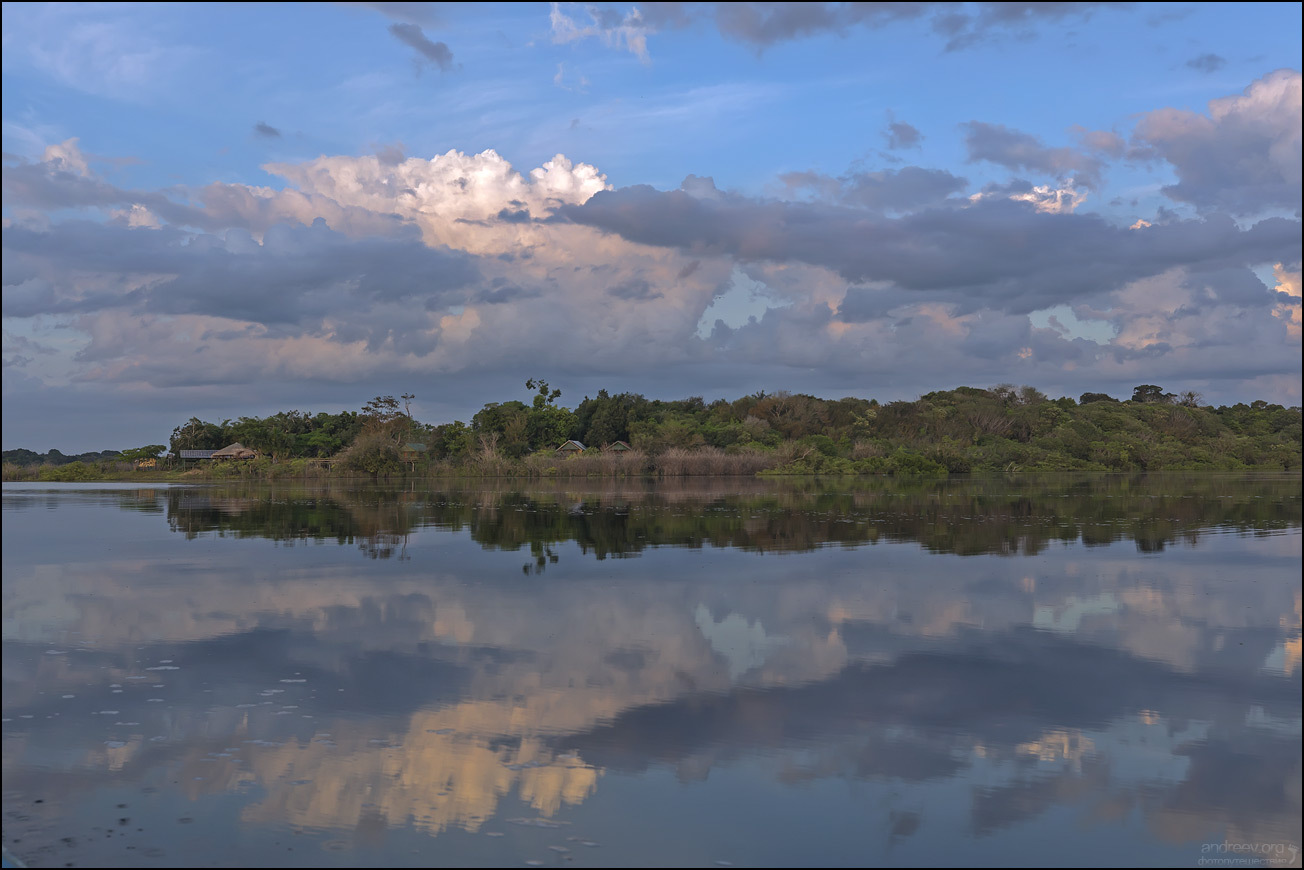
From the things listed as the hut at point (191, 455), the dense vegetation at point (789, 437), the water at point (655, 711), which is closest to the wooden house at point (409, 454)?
the dense vegetation at point (789, 437)

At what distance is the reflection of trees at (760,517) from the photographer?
19375 millimetres

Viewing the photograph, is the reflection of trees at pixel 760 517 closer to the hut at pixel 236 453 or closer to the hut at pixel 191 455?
the hut at pixel 236 453

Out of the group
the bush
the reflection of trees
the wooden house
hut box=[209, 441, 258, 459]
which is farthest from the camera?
hut box=[209, 441, 258, 459]

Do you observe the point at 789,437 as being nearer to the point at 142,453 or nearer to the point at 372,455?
the point at 372,455

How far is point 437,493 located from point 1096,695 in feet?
123

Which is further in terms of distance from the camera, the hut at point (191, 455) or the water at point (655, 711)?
the hut at point (191, 455)

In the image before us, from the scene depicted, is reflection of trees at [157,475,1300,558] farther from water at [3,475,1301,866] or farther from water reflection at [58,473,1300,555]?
water at [3,475,1301,866]

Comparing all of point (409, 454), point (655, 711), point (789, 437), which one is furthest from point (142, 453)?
point (655, 711)

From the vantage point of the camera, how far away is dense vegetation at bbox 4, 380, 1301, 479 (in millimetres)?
63781

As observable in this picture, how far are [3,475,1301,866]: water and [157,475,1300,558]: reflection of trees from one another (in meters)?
3.30

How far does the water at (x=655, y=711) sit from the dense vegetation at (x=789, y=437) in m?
48.2

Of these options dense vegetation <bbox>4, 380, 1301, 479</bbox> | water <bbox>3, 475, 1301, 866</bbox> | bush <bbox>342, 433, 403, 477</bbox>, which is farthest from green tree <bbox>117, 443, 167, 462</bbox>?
water <bbox>3, 475, 1301, 866</bbox>

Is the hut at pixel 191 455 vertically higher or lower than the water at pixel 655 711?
higher

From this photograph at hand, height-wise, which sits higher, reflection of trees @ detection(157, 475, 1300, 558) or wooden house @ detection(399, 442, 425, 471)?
wooden house @ detection(399, 442, 425, 471)
